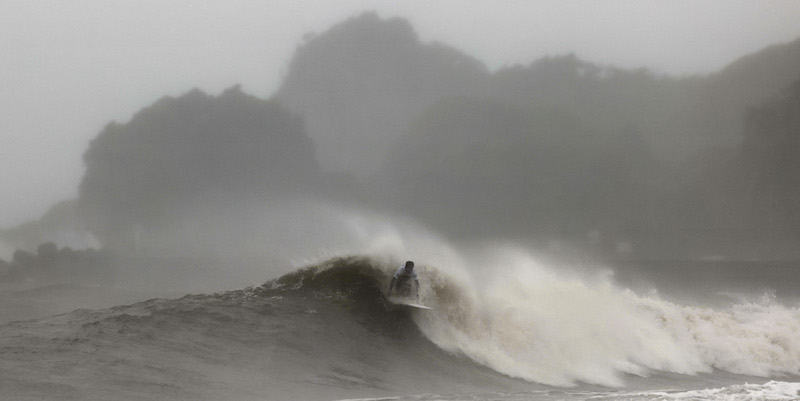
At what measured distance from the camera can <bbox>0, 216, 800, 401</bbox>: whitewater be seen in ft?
37.8

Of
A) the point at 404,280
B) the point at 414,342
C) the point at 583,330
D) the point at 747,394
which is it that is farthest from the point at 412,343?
the point at 747,394

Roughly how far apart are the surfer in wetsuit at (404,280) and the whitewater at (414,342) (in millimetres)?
584

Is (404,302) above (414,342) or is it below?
above

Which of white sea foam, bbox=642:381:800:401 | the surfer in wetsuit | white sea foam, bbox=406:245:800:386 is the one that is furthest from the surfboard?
white sea foam, bbox=642:381:800:401

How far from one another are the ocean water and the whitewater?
6cm

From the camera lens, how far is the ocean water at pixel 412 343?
37.7 feet

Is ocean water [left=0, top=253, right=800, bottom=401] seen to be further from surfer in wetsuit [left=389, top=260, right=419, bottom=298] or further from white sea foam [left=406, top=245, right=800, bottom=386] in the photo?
surfer in wetsuit [left=389, top=260, right=419, bottom=298]

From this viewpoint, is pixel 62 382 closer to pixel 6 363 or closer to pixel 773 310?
pixel 6 363

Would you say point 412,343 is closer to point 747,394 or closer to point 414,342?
point 414,342

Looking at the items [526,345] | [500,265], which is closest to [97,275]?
[500,265]

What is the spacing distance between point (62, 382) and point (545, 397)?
905cm

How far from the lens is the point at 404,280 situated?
710 inches

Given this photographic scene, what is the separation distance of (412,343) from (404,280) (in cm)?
190

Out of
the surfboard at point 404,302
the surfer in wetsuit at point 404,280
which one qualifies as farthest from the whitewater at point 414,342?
the surfer in wetsuit at point 404,280
